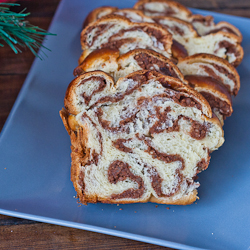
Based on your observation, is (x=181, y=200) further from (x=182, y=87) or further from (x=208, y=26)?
(x=208, y=26)

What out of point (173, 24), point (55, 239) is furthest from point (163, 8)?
point (55, 239)

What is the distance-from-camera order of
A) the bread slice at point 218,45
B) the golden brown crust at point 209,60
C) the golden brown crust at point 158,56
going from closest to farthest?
the golden brown crust at point 158,56 < the golden brown crust at point 209,60 < the bread slice at point 218,45

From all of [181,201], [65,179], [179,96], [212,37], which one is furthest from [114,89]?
[212,37]

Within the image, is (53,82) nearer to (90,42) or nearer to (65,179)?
(90,42)

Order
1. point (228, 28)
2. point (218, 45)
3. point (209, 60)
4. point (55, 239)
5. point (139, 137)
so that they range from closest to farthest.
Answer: point (55, 239), point (139, 137), point (209, 60), point (218, 45), point (228, 28)

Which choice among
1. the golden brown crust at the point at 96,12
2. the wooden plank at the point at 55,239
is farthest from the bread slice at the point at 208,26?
the wooden plank at the point at 55,239

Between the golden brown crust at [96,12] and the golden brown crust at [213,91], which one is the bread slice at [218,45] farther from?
the golden brown crust at [96,12]
